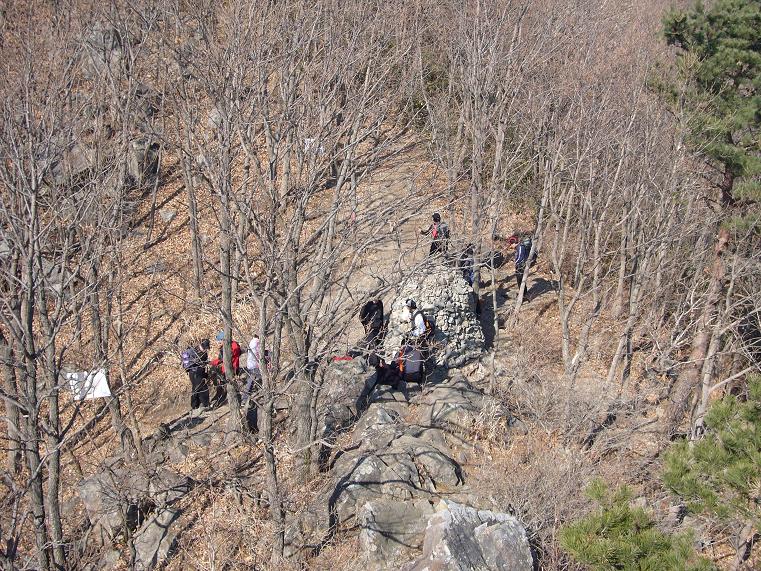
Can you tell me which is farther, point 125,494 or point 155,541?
point 155,541

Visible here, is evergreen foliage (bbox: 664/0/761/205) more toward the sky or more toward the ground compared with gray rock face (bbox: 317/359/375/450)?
more toward the sky

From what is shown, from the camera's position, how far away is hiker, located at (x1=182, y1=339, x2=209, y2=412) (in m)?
11.9

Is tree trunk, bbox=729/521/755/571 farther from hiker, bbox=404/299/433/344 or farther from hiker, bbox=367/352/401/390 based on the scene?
hiker, bbox=367/352/401/390

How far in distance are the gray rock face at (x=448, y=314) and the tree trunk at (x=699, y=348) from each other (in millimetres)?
3666

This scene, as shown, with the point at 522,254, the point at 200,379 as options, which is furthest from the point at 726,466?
the point at 522,254

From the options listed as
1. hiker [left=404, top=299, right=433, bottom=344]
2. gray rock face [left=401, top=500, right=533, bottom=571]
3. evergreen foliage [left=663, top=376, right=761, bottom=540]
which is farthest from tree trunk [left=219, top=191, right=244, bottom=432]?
evergreen foliage [left=663, top=376, right=761, bottom=540]

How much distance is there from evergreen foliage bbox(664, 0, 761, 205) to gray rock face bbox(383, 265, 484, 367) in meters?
5.01

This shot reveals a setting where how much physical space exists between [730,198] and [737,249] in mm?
1172

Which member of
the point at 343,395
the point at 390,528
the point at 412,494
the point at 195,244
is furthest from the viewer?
the point at 195,244

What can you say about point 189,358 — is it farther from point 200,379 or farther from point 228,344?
point 228,344

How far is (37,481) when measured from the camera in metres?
8.12

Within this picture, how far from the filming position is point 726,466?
662 centimetres

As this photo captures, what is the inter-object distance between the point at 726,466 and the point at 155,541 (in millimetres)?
7615

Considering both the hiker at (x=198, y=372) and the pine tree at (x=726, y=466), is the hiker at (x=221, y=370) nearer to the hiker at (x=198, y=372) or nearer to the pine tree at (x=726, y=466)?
the hiker at (x=198, y=372)
